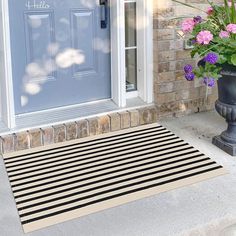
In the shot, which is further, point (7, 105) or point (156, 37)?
point (156, 37)

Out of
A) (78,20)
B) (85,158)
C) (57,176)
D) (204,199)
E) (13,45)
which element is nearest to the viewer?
(204,199)

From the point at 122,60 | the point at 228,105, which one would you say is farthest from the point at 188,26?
the point at 122,60

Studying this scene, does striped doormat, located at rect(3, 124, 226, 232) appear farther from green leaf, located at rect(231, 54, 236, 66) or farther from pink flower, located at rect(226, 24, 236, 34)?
pink flower, located at rect(226, 24, 236, 34)

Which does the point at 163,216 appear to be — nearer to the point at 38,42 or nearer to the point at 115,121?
the point at 115,121

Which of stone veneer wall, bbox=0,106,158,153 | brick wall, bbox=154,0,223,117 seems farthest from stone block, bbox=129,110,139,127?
brick wall, bbox=154,0,223,117

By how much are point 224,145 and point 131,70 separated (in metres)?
1.12

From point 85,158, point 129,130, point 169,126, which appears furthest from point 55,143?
point 169,126

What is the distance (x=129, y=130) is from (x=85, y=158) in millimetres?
623

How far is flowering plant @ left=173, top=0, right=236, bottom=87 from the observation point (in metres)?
2.72

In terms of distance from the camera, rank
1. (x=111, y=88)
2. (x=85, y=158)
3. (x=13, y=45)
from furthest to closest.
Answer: (x=111, y=88) → (x=13, y=45) → (x=85, y=158)

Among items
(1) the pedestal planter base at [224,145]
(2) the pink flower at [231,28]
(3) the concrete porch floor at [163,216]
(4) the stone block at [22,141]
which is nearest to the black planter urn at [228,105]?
(1) the pedestal planter base at [224,145]

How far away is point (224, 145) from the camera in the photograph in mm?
→ 3016

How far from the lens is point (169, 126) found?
3.54 m

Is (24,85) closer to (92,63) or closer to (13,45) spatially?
(13,45)
